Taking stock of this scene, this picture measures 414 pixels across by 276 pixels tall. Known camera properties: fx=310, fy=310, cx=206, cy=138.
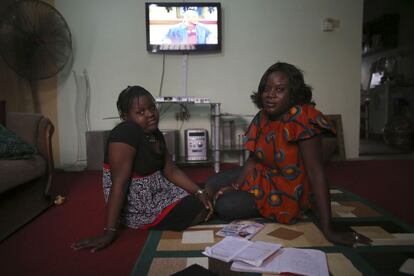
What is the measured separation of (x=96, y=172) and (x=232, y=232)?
87.5 inches

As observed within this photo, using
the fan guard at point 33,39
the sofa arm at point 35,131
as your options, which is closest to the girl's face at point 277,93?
the sofa arm at point 35,131

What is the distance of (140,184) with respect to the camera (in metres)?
1.50

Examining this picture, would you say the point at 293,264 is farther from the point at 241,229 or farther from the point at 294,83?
the point at 294,83

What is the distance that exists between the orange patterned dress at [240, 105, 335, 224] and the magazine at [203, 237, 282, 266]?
0.28 meters

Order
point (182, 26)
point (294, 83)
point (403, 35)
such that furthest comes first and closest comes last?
point (403, 35)
point (182, 26)
point (294, 83)

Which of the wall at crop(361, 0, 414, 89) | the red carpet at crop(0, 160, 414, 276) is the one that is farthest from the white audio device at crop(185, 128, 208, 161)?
the wall at crop(361, 0, 414, 89)

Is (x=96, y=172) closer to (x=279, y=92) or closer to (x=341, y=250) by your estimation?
(x=279, y=92)

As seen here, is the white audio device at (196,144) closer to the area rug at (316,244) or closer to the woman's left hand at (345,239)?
the area rug at (316,244)

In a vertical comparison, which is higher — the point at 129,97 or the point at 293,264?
the point at 129,97

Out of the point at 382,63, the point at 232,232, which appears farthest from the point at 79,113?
the point at 382,63

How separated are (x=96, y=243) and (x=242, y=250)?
2.10 feet

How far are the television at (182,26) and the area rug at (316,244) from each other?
2375mm

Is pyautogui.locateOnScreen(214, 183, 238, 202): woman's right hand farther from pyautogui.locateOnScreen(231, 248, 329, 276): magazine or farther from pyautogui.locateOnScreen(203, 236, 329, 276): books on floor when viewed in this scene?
pyautogui.locateOnScreen(231, 248, 329, 276): magazine

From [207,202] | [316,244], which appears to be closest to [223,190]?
[207,202]
